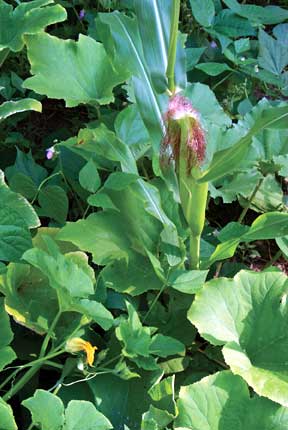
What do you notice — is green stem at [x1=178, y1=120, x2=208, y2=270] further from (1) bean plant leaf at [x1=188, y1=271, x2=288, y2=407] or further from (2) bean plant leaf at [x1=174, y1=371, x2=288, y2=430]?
(2) bean plant leaf at [x1=174, y1=371, x2=288, y2=430]

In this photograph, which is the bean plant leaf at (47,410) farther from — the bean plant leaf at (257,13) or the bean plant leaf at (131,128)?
the bean plant leaf at (257,13)

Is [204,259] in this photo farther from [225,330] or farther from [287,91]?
[287,91]

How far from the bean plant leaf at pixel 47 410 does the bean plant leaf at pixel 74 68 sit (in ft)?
2.32

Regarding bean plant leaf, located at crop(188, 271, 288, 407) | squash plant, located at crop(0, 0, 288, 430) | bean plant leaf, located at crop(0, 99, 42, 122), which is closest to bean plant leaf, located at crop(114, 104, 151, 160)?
squash plant, located at crop(0, 0, 288, 430)

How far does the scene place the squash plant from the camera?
3.69ft

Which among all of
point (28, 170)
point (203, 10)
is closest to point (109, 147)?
point (28, 170)

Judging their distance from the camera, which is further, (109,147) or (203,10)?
(203,10)

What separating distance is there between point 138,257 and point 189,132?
306mm

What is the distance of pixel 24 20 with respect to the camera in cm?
141

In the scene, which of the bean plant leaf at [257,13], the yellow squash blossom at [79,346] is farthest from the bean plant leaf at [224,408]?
the bean plant leaf at [257,13]

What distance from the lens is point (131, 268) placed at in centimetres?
132

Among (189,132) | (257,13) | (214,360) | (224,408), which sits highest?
(189,132)

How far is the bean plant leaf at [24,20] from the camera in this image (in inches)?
54.3

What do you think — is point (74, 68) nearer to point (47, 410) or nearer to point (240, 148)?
point (240, 148)
